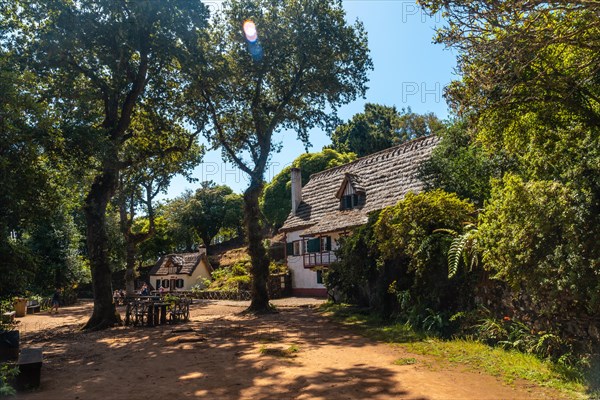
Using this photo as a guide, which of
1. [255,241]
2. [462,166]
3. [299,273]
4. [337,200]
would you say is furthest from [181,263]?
[462,166]

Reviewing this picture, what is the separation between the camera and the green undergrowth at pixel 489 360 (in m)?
7.28

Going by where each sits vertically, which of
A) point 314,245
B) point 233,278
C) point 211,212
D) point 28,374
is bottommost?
point 28,374

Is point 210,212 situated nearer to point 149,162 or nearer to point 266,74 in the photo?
point 149,162

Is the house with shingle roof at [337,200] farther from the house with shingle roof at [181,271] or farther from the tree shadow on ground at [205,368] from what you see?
the house with shingle roof at [181,271]

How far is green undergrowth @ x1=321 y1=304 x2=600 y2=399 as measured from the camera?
23.9 feet

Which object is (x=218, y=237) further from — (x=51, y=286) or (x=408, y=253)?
(x=408, y=253)

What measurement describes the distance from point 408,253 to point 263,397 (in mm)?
8130

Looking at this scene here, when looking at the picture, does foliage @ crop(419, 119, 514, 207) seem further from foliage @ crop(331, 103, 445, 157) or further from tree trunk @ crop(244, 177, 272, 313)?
foliage @ crop(331, 103, 445, 157)

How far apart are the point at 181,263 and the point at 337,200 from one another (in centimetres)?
2506

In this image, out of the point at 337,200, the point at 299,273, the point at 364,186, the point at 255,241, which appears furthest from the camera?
the point at 299,273

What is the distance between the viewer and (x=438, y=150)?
60.4ft

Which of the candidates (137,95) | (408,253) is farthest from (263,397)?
(137,95)

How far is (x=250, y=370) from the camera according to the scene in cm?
898

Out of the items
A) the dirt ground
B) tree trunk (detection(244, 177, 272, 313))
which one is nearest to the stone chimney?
tree trunk (detection(244, 177, 272, 313))
